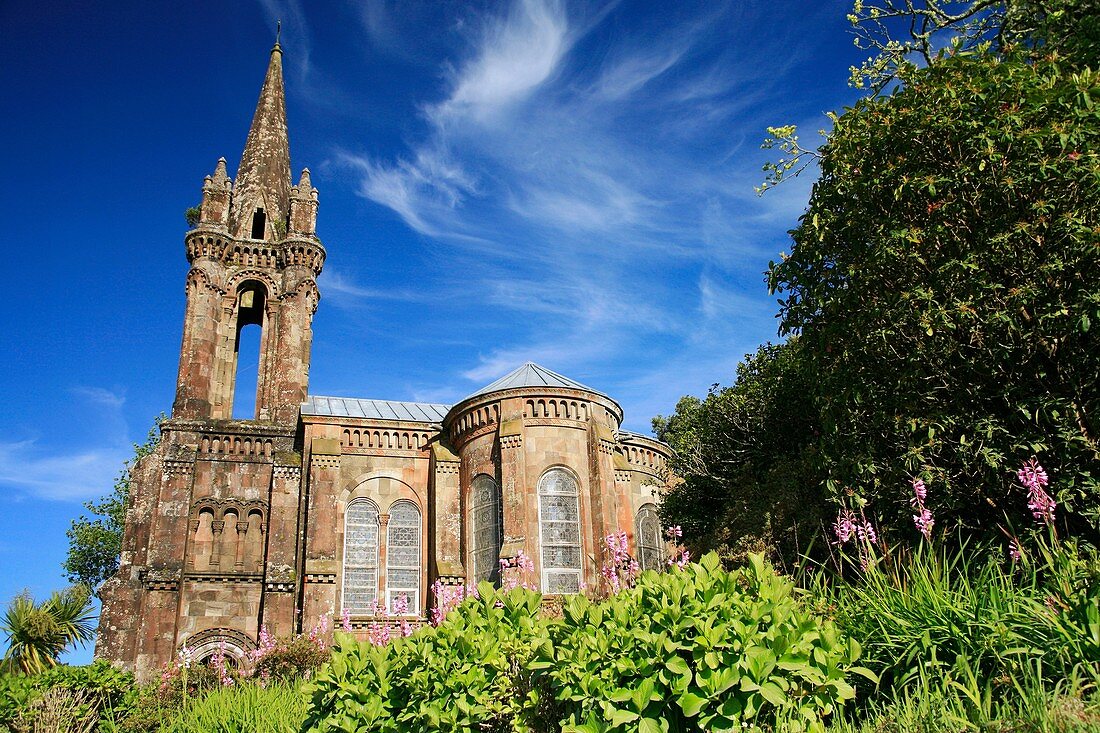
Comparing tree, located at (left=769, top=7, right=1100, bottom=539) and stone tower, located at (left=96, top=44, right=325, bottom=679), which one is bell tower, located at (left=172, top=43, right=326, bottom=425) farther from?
tree, located at (left=769, top=7, right=1100, bottom=539)

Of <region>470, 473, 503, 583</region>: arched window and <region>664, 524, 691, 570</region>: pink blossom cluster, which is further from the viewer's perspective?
<region>470, 473, 503, 583</region>: arched window

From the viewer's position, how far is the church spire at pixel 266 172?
3084cm

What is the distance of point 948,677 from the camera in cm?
597

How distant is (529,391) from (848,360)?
13347 mm

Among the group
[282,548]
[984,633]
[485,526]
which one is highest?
[485,526]

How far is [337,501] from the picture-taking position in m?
24.4

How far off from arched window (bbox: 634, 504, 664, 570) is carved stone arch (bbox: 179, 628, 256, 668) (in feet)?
38.9

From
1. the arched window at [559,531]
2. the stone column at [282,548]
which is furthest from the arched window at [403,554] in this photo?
the arched window at [559,531]

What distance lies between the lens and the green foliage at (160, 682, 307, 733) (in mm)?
10570

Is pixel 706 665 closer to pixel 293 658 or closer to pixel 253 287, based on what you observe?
pixel 293 658

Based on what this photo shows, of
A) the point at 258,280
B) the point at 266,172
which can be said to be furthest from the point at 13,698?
the point at 266,172

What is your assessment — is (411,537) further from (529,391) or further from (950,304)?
(950,304)

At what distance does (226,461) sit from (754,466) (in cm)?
1689

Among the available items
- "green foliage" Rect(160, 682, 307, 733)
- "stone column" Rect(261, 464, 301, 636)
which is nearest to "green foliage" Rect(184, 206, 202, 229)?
"stone column" Rect(261, 464, 301, 636)
